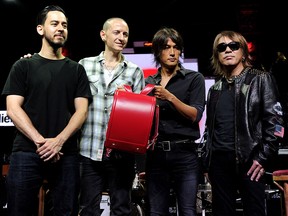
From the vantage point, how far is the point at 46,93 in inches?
114

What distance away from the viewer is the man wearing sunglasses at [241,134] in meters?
2.80

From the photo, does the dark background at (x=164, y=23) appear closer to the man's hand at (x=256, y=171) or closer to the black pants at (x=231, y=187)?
the black pants at (x=231, y=187)

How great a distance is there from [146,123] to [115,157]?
1.18 feet

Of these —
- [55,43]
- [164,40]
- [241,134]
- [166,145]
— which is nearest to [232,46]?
[164,40]

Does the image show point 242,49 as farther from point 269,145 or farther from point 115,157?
point 115,157

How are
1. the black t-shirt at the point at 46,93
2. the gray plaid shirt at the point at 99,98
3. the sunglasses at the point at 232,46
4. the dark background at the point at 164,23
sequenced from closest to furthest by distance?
the black t-shirt at the point at 46,93
the gray plaid shirt at the point at 99,98
the sunglasses at the point at 232,46
the dark background at the point at 164,23

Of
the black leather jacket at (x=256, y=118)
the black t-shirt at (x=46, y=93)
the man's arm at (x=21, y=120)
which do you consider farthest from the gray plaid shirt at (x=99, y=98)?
the black leather jacket at (x=256, y=118)

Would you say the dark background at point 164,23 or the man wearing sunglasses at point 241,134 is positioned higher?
the dark background at point 164,23

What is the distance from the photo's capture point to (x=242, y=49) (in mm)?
A: 3146

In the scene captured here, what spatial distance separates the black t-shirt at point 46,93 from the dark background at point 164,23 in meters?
5.41

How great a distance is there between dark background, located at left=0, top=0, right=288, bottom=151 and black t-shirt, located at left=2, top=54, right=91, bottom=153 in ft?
17.8

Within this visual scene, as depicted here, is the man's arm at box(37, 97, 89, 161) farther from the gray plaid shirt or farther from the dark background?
the dark background

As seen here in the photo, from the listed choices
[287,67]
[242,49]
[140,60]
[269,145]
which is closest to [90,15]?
[140,60]

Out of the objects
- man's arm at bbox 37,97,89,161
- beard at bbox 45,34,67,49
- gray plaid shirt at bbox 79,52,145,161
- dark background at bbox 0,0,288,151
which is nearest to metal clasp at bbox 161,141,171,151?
gray plaid shirt at bbox 79,52,145,161
